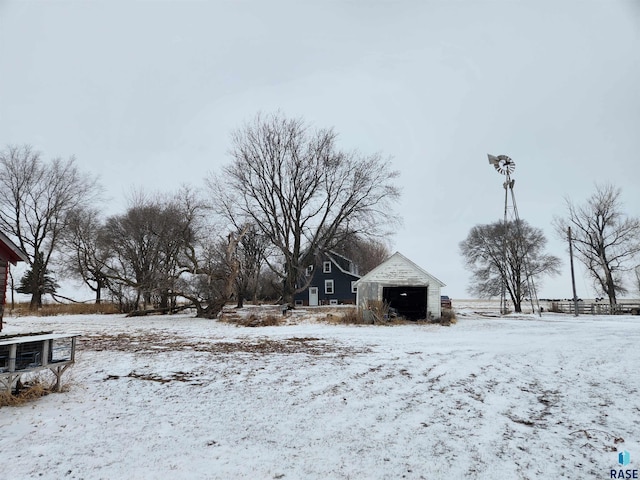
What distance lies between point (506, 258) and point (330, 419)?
36908mm

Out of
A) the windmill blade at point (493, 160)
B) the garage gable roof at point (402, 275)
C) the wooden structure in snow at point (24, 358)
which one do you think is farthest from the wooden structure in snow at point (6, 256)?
the windmill blade at point (493, 160)

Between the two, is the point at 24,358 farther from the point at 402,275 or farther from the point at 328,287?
A: the point at 328,287

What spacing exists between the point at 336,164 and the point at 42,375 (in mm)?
25429

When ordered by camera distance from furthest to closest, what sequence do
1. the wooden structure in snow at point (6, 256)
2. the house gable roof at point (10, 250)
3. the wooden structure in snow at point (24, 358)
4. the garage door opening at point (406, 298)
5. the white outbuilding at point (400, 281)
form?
the garage door opening at point (406, 298) → the white outbuilding at point (400, 281) → the wooden structure in snow at point (6, 256) → the house gable roof at point (10, 250) → the wooden structure in snow at point (24, 358)

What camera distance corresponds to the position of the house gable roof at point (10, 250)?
9.81 metres

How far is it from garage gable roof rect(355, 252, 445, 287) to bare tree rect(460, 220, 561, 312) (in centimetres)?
1784

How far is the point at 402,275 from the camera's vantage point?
2236 centimetres

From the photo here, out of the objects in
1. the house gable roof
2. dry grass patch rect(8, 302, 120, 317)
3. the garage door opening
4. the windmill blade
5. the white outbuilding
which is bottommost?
dry grass patch rect(8, 302, 120, 317)

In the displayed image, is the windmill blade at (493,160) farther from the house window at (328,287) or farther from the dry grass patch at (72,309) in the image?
the dry grass patch at (72,309)

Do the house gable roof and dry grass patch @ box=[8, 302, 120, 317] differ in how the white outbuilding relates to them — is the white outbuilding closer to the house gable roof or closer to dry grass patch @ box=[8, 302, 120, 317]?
the house gable roof

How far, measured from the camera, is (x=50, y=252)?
3212 cm

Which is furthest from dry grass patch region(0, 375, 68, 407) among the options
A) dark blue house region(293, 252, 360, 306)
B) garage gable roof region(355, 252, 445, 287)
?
dark blue house region(293, 252, 360, 306)

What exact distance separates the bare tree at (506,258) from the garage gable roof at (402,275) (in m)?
17.8

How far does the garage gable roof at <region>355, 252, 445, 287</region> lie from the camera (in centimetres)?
2227
